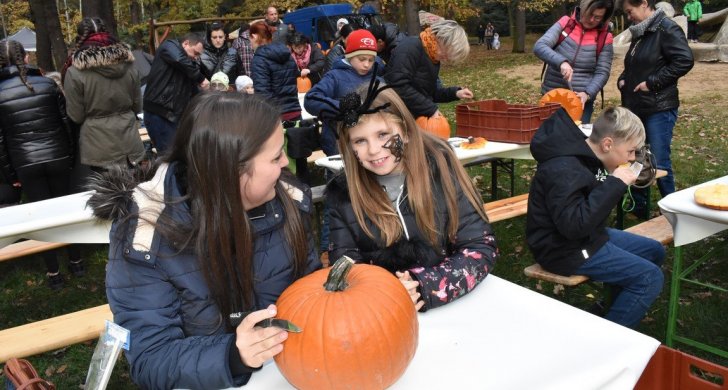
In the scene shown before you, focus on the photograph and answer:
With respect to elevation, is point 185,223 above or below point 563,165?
above

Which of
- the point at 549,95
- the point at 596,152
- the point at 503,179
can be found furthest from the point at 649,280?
the point at 503,179

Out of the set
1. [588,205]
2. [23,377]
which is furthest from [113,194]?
[588,205]

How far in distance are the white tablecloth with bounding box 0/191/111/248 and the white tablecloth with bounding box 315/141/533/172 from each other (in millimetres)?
1678

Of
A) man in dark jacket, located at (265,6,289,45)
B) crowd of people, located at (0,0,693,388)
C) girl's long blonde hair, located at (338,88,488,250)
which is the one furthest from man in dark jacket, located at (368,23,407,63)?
girl's long blonde hair, located at (338,88,488,250)

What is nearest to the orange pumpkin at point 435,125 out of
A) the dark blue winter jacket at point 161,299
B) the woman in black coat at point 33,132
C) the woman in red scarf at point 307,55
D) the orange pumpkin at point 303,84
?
the woman in black coat at point 33,132

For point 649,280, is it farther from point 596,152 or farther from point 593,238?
point 596,152

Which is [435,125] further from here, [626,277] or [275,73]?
[275,73]

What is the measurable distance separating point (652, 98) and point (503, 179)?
2.17m

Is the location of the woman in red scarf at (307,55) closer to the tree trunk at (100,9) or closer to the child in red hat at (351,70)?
the tree trunk at (100,9)

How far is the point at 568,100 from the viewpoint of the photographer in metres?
5.48

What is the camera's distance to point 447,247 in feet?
7.83

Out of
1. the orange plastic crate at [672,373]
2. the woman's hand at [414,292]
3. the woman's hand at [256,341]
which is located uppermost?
the woman's hand at [256,341]

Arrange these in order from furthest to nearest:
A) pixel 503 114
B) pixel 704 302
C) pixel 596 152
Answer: pixel 503 114, pixel 704 302, pixel 596 152

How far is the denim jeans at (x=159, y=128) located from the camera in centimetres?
636
